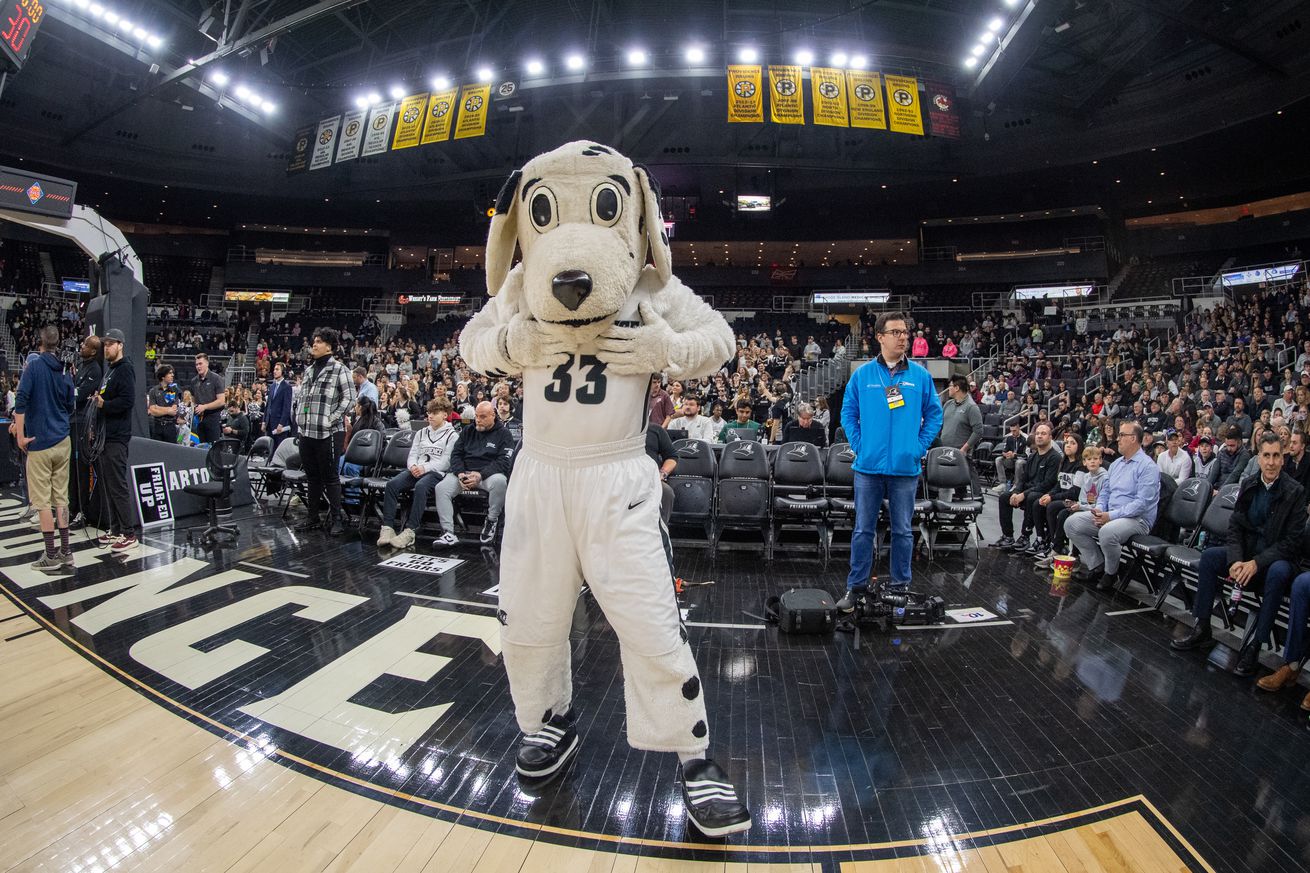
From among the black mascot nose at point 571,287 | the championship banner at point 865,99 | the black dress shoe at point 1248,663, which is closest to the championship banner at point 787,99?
the championship banner at point 865,99

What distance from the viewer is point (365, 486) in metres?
6.12

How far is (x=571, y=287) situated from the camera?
1908 mm

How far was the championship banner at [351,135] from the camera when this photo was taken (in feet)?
59.9

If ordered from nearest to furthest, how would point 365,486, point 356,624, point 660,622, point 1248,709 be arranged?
point 660,622, point 1248,709, point 356,624, point 365,486

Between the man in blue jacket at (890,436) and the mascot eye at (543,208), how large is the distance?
2.40 metres

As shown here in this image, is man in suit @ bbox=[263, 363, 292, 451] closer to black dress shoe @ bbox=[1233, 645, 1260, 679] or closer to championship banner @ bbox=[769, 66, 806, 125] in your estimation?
black dress shoe @ bbox=[1233, 645, 1260, 679]

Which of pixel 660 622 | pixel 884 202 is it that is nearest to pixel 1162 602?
pixel 660 622

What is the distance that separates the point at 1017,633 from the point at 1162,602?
149 cm

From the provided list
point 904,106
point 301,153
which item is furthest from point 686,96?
point 301,153

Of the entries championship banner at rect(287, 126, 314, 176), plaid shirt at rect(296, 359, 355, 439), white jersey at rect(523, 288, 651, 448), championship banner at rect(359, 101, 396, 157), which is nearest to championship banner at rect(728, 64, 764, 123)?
championship banner at rect(359, 101, 396, 157)

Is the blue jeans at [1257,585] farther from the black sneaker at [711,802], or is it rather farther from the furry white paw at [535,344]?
the furry white paw at [535,344]

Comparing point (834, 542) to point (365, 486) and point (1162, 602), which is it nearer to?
point (1162, 602)

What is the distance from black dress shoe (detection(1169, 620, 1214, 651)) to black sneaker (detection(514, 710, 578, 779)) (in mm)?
3726

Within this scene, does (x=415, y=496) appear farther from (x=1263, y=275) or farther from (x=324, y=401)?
(x=1263, y=275)
